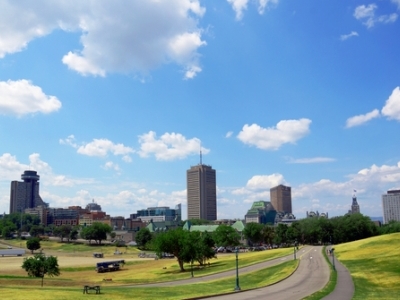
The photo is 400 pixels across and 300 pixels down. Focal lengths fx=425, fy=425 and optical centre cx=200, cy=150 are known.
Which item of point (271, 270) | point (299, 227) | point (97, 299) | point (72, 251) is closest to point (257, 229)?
point (299, 227)

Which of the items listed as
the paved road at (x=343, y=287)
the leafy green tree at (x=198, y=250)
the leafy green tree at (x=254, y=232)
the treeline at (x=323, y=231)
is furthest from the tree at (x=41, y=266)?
the leafy green tree at (x=254, y=232)

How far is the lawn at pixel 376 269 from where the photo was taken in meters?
39.3

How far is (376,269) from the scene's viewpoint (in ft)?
183

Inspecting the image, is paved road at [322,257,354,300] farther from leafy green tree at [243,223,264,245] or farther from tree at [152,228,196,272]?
leafy green tree at [243,223,264,245]

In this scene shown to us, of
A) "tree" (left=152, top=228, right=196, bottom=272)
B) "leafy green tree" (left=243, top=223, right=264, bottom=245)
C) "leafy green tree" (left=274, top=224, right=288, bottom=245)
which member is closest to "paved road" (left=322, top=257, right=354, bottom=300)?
"tree" (left=152, top=228, right=196, bottom=272)

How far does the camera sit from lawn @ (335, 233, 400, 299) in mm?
39281

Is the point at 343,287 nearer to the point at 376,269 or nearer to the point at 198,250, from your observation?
the point at 376,269

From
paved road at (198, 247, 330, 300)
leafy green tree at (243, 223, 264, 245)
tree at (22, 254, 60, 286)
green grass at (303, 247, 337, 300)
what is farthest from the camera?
leafy green tree at (243, 223, 264, 245)

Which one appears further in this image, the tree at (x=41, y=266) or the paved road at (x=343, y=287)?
the tree at (x=41, y=266)

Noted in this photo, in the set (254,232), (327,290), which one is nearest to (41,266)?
(327,290)

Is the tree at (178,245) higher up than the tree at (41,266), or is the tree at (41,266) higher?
the tree at (178,245)

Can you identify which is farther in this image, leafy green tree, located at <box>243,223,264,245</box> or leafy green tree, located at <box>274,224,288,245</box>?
leafy green tree, located at <box>243,223,264,245</box>

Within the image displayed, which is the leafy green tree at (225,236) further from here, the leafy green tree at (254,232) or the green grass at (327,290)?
the green grass at (327,290)

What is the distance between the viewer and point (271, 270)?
65062 millimetres
